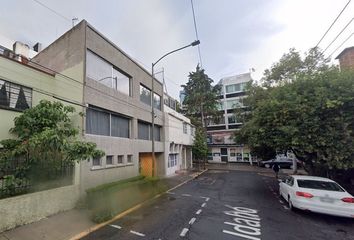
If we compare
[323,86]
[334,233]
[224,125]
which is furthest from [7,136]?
[224,125]

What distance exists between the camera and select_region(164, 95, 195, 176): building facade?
69.9 ft

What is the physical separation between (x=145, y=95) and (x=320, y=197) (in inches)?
545

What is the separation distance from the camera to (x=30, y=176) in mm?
7738

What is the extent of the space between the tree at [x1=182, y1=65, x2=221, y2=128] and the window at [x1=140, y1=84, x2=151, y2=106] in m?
18.6

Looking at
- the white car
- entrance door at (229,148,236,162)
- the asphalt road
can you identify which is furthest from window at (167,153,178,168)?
entrance door at (229,148,236,162)

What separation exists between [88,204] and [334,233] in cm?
916

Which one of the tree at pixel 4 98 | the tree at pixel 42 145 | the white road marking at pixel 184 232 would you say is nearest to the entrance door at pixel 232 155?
the tree at pixel 42 145

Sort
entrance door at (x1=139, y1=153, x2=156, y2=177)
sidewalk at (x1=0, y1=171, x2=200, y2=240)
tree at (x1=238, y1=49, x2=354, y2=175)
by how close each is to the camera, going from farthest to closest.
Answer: entrance door at (x1=139, y1=153, x2=156, y2=177), tree at (x1=238, y1=49, x2=354, y2=175), sidewalk at (x1=0, y1=171, x2=200, y2=240)

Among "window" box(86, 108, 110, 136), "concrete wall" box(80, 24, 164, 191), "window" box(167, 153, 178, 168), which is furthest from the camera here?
"window" box(167, 153, 178, 168)

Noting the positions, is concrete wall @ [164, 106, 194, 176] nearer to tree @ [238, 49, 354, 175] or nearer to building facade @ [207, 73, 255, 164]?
building facade @ [207, 73, 255, 164]

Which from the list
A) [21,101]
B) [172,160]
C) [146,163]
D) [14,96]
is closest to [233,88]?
[172,160]

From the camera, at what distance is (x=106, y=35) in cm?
1296

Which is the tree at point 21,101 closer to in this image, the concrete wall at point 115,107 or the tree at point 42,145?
the tree at point 42,145

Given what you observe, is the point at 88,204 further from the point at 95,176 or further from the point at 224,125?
the point at 224,125
